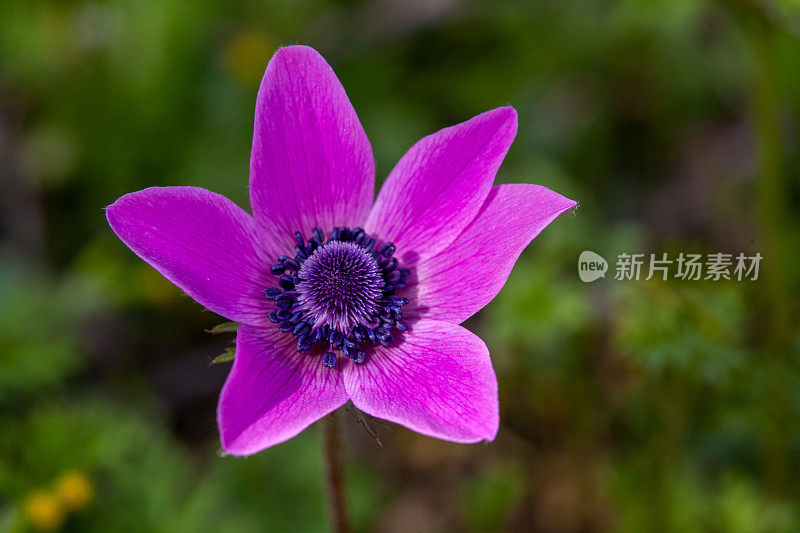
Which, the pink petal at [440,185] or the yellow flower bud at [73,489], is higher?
the pink petal at [440,185]

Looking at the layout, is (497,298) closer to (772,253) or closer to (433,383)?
(772,253)

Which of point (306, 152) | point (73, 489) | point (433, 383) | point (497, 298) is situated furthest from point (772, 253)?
point (73, 489)

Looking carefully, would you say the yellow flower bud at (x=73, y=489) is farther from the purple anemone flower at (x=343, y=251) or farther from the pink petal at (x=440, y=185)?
the pink petal at (x=440, y=185)

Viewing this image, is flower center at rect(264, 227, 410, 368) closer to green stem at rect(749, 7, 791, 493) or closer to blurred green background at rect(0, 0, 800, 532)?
blurred green background at rect(0, 0, 800, 532)

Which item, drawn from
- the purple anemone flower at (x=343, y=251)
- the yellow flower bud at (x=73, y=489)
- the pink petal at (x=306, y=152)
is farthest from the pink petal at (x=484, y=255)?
the yellow flower bud at (x=73, y=489)

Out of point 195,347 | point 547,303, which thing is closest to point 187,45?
point 195,347

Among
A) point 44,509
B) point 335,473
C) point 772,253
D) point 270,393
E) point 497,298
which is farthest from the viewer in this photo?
point 497,298

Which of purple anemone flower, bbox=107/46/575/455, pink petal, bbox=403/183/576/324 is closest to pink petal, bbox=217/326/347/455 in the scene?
purple anemone flower, bbox=107/46/575/455
